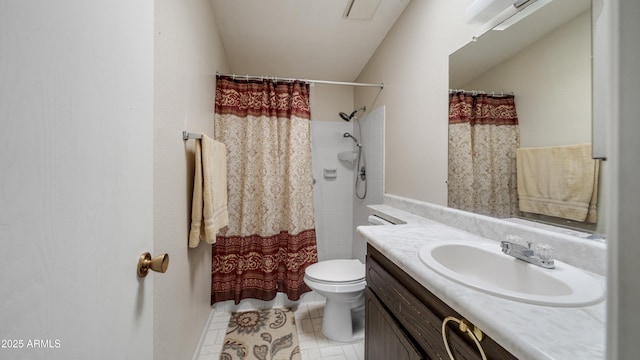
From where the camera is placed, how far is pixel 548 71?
0.80 meters

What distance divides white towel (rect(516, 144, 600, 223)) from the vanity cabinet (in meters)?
0.57

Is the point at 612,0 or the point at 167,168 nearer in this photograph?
the point at 612,0

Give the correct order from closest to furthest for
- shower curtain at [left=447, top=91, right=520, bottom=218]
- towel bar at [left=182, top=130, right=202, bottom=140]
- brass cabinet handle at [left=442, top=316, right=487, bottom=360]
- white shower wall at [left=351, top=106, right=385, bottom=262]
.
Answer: brass cabinet handle at [left=442, top=316, right=487, bottom=360], shower curtain at [left=447, top=91, right=520, bottom=218], towel bar at [left=182, top=130, right=202, bottom=140], white shower wall at [left=351, top=106, right=385, bottom=262]

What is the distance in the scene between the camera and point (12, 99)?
27 centimetres

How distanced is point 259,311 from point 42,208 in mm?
1960

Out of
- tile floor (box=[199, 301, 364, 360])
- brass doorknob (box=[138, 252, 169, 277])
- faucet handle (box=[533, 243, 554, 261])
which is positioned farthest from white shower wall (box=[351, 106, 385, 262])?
brass doorknob (box=[138, 252, 169, 277])

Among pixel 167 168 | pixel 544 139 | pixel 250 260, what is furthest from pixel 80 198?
pixel 250 260

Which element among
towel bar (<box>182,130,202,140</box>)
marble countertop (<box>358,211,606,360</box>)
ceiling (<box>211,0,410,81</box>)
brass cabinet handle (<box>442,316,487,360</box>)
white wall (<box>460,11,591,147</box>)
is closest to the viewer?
marble countertop (<box>358,211,606,360</box>)

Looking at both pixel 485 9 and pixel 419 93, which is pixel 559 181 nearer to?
pixel 485 9

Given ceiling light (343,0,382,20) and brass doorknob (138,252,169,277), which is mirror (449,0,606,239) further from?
brass doorknob (138,252,169,277)

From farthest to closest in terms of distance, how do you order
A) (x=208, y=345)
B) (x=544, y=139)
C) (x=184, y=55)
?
(x=208, y=345), (x=184, y=55), (x=544, y=139)

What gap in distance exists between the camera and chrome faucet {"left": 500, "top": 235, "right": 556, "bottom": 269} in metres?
0.69

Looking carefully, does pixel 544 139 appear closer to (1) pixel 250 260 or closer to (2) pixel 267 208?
(2) pixel 267 208

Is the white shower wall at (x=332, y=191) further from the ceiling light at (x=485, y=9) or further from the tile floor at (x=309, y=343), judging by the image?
the ceiling light at (x=485, y=9)
